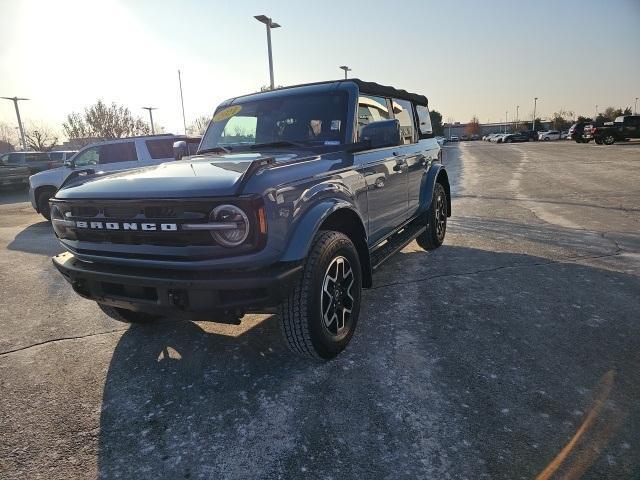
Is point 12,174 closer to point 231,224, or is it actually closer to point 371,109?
point 371,109

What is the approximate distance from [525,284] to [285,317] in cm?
283

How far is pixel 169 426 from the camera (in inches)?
95.9

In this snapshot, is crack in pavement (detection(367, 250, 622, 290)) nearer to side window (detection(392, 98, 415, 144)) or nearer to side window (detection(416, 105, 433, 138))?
side window (detection(392, 98, 415, 144))

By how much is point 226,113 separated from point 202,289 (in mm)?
2526

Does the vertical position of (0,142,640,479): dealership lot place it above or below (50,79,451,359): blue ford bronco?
below

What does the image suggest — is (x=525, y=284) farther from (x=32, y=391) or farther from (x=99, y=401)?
(x=32, y=391)

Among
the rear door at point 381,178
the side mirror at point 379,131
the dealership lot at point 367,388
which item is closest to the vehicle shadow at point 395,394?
the dealership lot at point 367,388

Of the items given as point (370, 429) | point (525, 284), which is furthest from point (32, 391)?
point (525, 284)

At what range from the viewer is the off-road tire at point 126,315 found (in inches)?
137

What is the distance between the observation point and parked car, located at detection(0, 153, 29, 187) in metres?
17.7

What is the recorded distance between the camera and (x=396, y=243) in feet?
14.4

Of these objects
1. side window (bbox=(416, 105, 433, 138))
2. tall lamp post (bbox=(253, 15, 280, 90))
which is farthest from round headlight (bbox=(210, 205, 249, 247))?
tall lamp post (bbox=(253, 15, 280, 90))

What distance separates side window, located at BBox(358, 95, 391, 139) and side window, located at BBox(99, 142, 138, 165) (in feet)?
23.6

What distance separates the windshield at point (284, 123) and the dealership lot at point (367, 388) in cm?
159
